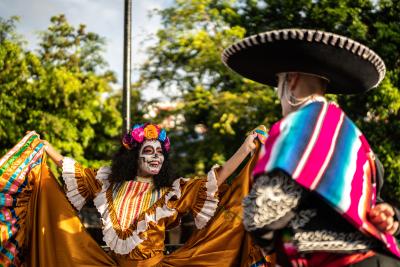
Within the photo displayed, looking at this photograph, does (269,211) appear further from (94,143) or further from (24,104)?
(94,143)

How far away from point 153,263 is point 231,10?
41.6 feet

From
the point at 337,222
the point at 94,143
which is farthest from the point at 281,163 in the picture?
the point at 94,143

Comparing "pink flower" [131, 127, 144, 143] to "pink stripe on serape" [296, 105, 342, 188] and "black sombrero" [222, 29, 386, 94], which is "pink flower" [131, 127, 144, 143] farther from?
"pink stripe on serape" [296, 105, 342, 188]

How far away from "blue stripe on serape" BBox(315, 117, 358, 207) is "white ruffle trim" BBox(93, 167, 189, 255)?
209cm

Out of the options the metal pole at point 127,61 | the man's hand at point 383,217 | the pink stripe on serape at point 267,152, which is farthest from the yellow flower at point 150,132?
the man's hand at point 383,217

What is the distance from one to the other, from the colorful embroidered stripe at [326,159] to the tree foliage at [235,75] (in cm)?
1101

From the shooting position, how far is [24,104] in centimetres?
1320

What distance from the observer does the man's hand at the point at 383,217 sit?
210cm

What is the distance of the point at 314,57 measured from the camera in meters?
2.31

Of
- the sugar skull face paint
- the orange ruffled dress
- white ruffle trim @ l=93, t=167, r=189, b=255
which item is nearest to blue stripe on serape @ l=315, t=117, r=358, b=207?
the orange ruffled dress

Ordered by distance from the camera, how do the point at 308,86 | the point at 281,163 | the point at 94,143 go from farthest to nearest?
the point at 94,143, the point at 308,86, the point at 281,163

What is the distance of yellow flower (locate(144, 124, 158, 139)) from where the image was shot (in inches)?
169

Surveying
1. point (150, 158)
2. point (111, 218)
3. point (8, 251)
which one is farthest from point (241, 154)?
point (8, 251)

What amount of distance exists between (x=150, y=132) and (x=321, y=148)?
2398mm
